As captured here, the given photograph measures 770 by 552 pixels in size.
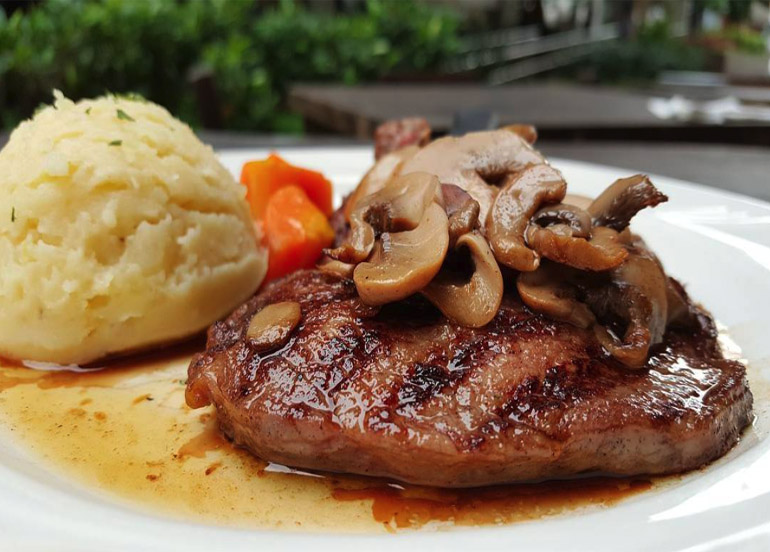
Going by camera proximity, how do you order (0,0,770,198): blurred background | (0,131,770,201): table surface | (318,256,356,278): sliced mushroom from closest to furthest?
(318,256,356,278): sliced mushroom, (0,131,770,201): table surface, (0,0,770,198): blurred background

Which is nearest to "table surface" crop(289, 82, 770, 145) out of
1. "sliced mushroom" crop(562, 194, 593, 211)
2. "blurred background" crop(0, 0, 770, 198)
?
"blurred background" crop(0, 0, 770, 198)

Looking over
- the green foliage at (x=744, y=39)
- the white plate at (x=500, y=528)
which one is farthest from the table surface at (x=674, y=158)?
the green foliage at (x=744, y=39)

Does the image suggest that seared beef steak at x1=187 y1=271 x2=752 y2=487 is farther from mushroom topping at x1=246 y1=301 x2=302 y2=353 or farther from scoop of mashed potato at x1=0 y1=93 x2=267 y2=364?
scoop of mashed potato at x1=0 y1=93 x2=267 y2=364

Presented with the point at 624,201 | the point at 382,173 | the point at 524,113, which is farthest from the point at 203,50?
the point at 624,201

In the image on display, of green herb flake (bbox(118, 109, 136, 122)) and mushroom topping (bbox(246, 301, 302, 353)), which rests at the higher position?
green herb flake (bbox(118, 109, 136, 122))

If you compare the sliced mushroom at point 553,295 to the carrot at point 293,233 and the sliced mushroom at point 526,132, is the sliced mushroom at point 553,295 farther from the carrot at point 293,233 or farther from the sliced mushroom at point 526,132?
the carrot at point 293,233

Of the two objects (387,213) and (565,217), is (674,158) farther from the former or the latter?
(387,213)
